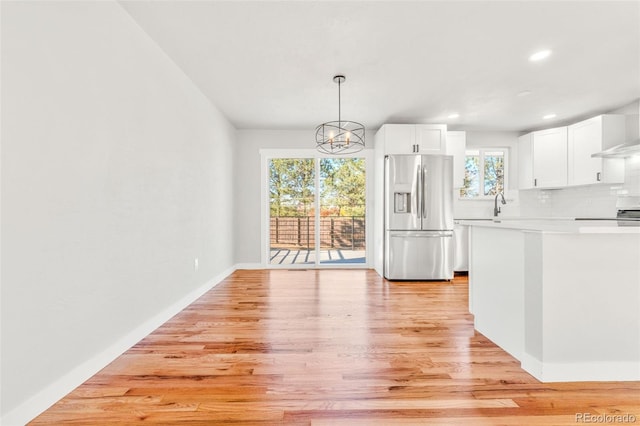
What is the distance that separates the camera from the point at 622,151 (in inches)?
141

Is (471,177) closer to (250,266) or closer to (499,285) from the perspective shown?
(499,285)

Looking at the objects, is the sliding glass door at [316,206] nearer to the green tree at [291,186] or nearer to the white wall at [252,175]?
the green tree at [291,186]

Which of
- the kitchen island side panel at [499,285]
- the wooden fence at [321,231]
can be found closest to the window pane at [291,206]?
the wooden fence at [321,231]

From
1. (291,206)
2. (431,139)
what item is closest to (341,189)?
(291,206)

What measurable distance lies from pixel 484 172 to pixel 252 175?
13.5ft

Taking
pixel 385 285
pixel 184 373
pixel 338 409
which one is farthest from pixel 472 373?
pixel 385 285

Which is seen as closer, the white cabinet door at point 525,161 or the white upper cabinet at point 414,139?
the white upper cabinet at point 414,139

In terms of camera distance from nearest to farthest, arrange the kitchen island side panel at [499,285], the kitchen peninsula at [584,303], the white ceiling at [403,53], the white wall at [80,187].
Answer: the white wall at [80,187], the kitchen peninsula at [584,303], the kitchen island side panel at [499,285], the white ceiling at [403,53]

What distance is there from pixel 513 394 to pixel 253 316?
212cm

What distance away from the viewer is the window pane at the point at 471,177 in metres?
5.40

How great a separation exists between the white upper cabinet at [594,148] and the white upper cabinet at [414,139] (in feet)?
6.12

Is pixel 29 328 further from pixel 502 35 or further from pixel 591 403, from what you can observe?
pixel 502 35

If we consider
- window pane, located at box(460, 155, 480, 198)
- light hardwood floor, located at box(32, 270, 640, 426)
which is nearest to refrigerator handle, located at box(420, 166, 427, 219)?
window pane, located at box(460, 155, 480, 198)

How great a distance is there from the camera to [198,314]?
9.80 ft
